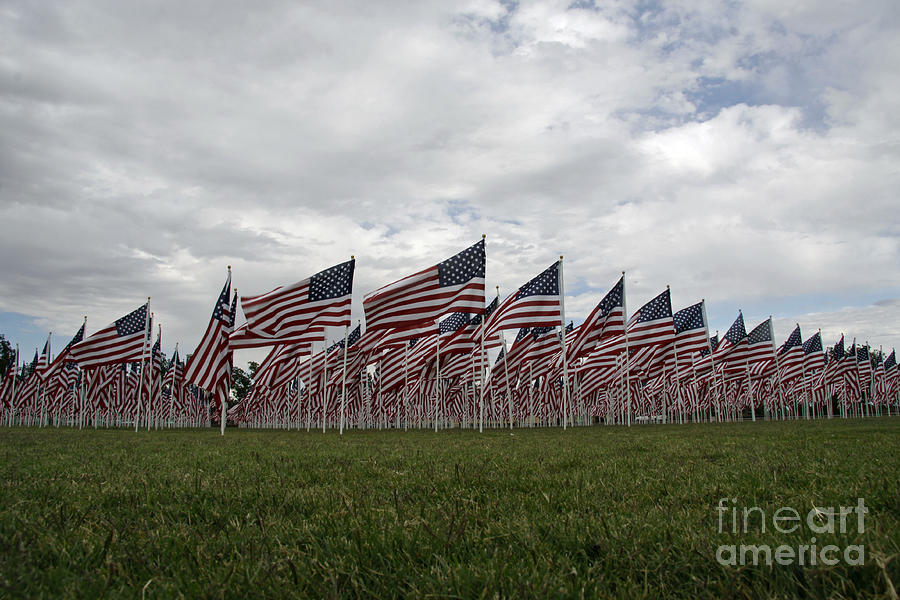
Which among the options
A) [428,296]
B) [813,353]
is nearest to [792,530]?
[428,296]

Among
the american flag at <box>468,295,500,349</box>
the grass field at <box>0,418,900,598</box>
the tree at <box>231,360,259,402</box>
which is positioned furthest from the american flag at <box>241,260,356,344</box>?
the tree at <box>231,360,259,402</box>

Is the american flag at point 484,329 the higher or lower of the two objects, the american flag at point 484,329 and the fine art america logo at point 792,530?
the higher

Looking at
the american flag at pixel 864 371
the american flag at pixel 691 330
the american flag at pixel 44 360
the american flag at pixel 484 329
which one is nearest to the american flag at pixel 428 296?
the american flag at pixel 484 329

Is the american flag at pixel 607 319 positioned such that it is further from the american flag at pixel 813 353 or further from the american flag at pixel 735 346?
the american flag at pixel 813 353

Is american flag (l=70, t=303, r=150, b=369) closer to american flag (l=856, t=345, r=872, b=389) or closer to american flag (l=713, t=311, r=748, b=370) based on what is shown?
american flag (l=713, t=311, r=748, b=370)

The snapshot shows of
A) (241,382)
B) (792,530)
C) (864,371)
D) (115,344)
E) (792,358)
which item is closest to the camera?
(792,530)

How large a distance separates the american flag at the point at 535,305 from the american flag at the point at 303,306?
21.2 ft

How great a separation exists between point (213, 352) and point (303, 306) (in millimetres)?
5193

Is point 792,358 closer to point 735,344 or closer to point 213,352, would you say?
point 735,344

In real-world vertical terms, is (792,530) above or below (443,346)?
below

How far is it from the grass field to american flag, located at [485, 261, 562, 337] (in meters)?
16.9

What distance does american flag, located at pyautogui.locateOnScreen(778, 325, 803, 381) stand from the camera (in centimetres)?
5041

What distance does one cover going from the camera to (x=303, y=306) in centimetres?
2394

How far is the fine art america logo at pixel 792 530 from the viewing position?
255cm
